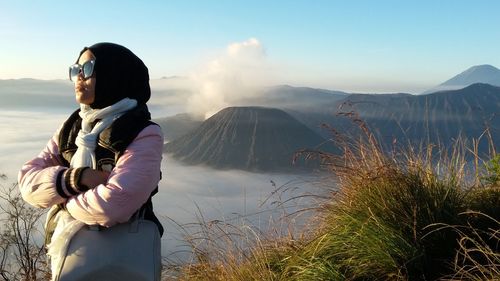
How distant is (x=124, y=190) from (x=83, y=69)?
584mm

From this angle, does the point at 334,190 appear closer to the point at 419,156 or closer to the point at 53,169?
the point at 419,156

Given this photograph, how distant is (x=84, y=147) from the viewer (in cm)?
192

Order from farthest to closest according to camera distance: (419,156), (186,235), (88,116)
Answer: (186,235) → (419,156) → (88,116)

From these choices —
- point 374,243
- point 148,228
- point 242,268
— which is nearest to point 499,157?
point 374,243

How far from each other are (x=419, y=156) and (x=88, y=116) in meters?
2.14

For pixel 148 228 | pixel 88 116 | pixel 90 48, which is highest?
pixel 90 48

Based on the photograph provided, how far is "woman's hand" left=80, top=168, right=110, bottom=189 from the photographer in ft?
6.10

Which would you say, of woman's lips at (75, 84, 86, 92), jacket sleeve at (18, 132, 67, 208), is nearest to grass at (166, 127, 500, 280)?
jacket sleeve at (18, 132, 67, 208)

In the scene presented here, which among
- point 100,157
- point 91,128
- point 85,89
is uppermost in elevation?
point 85,89

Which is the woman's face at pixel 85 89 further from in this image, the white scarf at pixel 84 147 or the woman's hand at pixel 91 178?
the woman's hand at pixel 91 178

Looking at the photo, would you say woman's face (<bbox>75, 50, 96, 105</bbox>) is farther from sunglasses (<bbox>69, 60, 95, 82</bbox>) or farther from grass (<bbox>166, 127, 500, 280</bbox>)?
grass (<bbox>166, 127, 500, 280</bbox>)

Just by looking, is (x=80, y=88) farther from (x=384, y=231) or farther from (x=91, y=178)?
(x=384, y=231)

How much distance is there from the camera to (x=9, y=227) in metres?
8.17

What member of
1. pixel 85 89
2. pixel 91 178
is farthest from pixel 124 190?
pixel 85 89
